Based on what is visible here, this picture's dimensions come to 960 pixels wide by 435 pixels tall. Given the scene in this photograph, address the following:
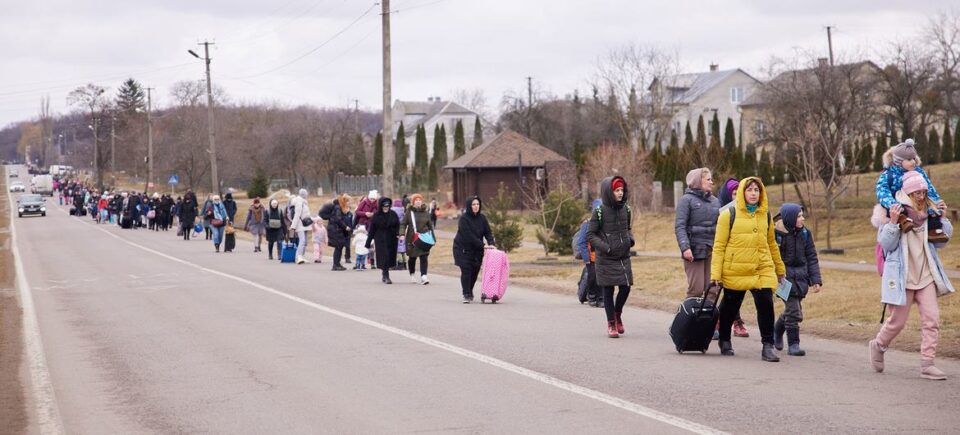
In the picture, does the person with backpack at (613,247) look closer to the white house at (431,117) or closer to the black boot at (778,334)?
the black boot at (778,334)

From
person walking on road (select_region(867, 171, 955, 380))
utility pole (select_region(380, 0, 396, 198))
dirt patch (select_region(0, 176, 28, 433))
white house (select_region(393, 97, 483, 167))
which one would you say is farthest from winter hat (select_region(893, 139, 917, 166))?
white house (select_region(393, 97, 483, 167))

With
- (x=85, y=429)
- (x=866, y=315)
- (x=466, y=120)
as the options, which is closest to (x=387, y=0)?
(x=866, y=315)

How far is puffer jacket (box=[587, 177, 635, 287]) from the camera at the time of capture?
13.2 m

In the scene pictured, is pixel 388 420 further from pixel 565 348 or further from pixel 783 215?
pixel 783 215

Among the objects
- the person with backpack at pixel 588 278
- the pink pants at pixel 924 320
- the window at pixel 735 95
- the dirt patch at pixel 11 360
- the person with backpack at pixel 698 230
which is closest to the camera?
the dirt patch at pixel 11 360

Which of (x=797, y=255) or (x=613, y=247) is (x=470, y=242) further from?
(x=797, y=255)

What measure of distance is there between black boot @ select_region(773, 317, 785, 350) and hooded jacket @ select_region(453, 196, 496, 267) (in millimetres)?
7090

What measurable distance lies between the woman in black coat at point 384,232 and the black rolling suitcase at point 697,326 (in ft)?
37.2

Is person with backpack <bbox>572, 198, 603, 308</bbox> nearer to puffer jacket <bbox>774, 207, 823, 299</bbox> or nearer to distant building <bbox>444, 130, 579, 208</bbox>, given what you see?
puffer jacket <bbox>774, 207, 823, 299</bbox>

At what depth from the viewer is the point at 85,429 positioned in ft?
28.6

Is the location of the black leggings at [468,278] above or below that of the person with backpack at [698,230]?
below

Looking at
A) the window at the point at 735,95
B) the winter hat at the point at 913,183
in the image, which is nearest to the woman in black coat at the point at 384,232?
the winter hat at the point at 913,183

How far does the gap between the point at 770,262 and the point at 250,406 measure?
5.07m

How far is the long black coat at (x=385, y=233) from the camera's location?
22516 mm
